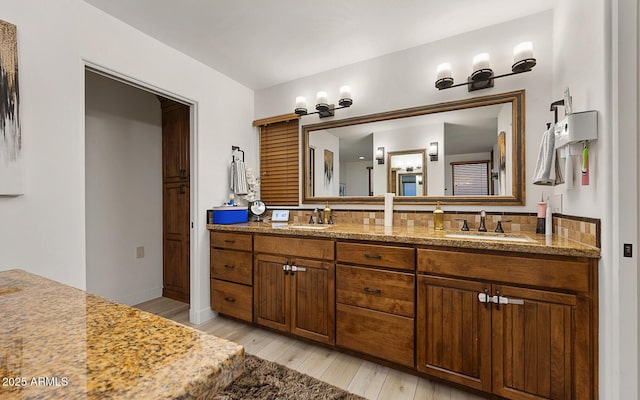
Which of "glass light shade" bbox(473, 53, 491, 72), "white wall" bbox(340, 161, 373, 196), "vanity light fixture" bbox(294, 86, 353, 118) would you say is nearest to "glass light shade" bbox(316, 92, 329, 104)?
"vanity light fixture" bbox(294, 86, 353, 118)

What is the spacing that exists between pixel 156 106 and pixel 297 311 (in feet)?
9.44

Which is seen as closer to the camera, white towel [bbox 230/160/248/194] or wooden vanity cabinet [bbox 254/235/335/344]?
wooden vanity cabinet [bbox 254/235/335/344]

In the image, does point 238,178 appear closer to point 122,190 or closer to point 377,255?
point 122,190

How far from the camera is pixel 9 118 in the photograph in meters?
1.45

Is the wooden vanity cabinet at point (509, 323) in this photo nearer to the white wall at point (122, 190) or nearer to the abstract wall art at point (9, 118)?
the abstract wall art at point (9, 118)

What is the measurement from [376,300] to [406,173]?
1.13m

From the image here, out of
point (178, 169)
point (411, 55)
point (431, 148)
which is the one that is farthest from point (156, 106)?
point (431, 148)

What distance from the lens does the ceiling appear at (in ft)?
6.05

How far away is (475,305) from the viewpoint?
1.52 m

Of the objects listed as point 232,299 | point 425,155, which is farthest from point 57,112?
point 425,155

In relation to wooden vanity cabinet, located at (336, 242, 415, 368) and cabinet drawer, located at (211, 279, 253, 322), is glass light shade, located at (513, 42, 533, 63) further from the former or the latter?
cabinet drawer, located at (211, 279, 253, 322)

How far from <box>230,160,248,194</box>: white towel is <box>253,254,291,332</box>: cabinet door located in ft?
2.91

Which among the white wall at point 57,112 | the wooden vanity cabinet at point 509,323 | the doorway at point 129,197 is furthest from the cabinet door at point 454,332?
the doorway at point 129,197

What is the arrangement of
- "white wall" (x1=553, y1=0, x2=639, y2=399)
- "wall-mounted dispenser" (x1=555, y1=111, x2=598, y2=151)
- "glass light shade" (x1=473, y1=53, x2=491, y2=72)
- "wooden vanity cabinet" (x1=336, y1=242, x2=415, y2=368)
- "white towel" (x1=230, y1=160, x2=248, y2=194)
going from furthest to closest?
"white towel" (x1=230, y1=160, x2=248, y2=194) < "glass light shade" (x1=473, y1=53, x2=491, y2=72) < "wooden vanity cabinet" (x1=336, y1=242, x2=415, y2=368) < "wall-mounted dispenser" (x1=555, y1=111, x2=598, y2=151) < "white wall" (x1=553, y1=0, x2=639, y2=399)
